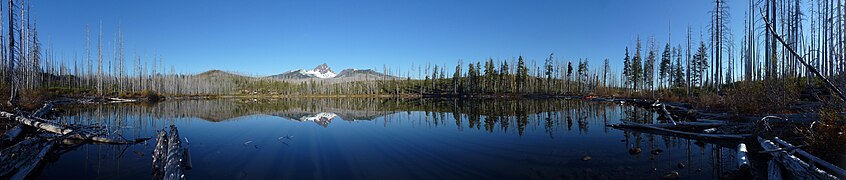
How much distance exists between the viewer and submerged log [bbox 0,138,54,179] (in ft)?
23.7

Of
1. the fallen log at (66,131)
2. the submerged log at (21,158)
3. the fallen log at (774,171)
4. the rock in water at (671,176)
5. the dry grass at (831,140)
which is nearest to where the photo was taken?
the fallen log at (774,171)

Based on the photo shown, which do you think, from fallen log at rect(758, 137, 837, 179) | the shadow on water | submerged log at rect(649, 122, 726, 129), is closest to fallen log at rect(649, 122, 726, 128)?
submerged log at rect(649, 122, 726, 129)

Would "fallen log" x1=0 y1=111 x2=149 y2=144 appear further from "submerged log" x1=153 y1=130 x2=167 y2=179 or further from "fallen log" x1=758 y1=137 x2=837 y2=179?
"fallen log" x1=758 y1=137 x2=837 y2=179

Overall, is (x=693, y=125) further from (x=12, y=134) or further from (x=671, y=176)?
(x=12, y=134)

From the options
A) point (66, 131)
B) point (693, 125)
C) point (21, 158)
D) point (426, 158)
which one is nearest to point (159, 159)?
point (21, 158)

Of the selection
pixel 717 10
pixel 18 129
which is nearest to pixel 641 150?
pixel 18 129

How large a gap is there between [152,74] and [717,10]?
4267 inches

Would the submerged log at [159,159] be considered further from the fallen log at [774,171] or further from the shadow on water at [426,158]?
the fallen log at [774,171]

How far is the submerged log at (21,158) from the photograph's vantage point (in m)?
7.22

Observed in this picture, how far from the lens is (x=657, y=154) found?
34.7ft

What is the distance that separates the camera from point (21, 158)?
8.16 m

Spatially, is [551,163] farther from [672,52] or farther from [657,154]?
[672,52]

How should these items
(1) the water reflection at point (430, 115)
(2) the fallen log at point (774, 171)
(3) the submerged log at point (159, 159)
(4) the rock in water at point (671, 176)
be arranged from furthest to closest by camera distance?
1. (1) the water reflection at point (430, 115)
2. (3) the submerged log at point (159, 159)
3. (4) the rock in water at point (671, 176)
4. (2) the fallen log at point (774, 171)

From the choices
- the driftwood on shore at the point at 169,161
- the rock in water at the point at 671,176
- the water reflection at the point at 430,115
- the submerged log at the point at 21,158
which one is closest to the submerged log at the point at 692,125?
the water reflection at the point at 430,115
